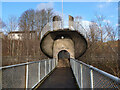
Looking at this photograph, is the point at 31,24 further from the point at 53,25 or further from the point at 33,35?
the point at 53,25

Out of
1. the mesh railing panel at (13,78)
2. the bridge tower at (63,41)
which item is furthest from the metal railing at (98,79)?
the bridge tower at (63,41)

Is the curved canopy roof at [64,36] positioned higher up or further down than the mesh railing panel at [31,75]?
higher up

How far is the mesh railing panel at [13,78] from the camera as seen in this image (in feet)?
8.82

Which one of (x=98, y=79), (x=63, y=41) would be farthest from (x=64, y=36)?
(x=98, y=79)

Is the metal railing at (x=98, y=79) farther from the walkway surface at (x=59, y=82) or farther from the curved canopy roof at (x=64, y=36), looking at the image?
the curved canopy roof at (x=64, y=36)

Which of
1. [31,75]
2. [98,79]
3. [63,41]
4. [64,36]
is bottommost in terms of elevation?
[31,75]

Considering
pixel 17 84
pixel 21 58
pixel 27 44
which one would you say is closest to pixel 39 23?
pixel 27 44

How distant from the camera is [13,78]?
122 inches

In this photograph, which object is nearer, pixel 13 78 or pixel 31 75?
pixel 13 78

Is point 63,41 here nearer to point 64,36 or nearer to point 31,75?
point 64,36

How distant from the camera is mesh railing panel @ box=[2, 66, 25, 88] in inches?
106

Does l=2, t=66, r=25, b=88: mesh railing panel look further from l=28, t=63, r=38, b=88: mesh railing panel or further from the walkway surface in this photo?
the walkway surface

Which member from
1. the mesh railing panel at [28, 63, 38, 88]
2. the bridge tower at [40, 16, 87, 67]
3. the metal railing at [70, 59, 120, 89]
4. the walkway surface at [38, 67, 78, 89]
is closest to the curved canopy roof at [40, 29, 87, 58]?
the bridge tower at [40, 16, 87, 67]

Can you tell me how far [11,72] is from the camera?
9.75 ft
